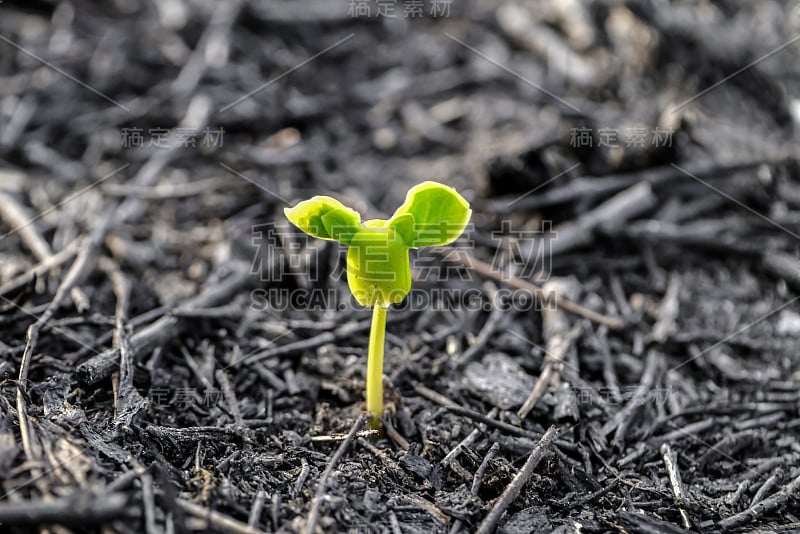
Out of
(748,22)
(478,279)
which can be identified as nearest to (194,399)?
(478,279)

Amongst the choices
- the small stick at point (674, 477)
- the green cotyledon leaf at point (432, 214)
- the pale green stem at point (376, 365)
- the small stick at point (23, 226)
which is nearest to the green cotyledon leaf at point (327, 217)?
the green cotyledon leaf at point (432, 214)

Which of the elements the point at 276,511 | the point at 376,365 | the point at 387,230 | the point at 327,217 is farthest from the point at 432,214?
the point at 276,511

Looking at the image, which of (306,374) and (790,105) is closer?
(306,374)

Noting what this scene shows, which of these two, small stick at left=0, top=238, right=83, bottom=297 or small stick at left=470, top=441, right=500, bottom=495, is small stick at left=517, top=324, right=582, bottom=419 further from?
small stick at left=0, top=238, right=83, bottom=297

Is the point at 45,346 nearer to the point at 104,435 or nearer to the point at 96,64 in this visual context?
the point at 104,435

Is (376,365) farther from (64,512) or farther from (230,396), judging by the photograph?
(64,512)
